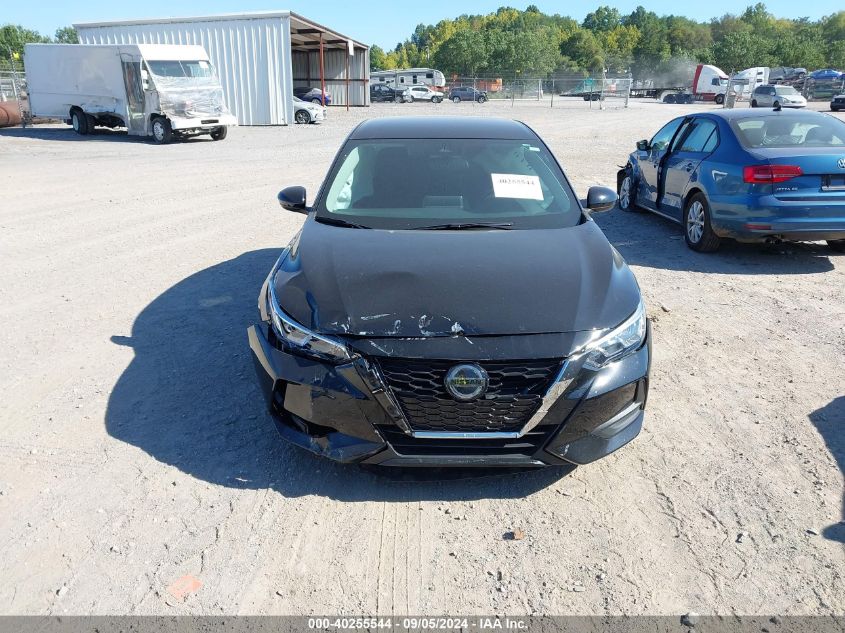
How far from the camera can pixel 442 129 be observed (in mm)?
4848

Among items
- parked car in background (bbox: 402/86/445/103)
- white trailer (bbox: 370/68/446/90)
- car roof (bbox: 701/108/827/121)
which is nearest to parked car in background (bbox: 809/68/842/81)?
parked car in background (bbox: 402/86/445/103)

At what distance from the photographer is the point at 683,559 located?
2740mm

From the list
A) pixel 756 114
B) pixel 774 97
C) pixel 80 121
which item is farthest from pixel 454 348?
pixel 774 97

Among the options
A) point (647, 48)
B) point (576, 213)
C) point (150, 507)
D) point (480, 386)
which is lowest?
point (150, 507)

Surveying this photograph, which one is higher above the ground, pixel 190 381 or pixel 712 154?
pixel 712 154

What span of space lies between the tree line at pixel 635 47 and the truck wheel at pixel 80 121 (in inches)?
2823

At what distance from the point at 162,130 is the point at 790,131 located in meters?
18.8

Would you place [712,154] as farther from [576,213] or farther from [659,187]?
[576,213]

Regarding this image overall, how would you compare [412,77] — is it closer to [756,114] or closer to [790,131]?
[756,114]

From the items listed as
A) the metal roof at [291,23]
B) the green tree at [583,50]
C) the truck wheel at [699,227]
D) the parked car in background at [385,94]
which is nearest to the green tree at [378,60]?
the green tree at [583,50]

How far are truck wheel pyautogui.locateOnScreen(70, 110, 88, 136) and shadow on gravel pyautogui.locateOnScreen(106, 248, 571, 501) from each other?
2119cm

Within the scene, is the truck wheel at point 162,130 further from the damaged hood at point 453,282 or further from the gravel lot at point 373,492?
the damaged hood at point 453,282

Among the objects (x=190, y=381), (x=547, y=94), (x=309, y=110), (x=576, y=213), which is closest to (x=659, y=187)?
(x=576, y=213)

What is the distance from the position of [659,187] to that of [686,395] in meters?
5.21
